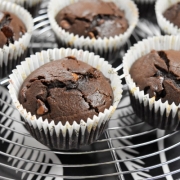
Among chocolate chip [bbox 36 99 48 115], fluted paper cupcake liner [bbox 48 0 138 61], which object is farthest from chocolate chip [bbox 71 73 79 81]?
fluted paper cupcake liner [bbox 48 0 138 61]

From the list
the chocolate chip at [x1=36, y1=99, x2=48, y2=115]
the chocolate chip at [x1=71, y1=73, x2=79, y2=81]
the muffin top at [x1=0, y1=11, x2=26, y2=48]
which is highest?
the muffin top at [x1=0, y1=11, x2=26, y2=48]

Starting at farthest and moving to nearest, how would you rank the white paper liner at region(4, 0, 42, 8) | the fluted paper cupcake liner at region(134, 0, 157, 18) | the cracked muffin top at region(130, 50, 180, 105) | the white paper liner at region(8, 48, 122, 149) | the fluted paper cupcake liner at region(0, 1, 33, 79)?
the fluted paper cupcake liner at region(134, 0, 157, 18), the white paper liner at region(4, 0, 42, 8), the fluted paper cupcake liner at region(0, 1, 33, 79), the cracked muffin top at region(130, 50, 180, 105), the white paper liner at region(8, 48, 122, 149)

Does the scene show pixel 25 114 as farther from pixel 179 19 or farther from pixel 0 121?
pixel 179 19

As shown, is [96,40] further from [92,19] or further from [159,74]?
[159,74]

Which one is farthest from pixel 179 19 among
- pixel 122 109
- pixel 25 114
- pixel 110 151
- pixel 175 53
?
pixel 25 114

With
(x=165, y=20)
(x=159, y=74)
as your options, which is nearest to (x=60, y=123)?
(x=159, y=74)

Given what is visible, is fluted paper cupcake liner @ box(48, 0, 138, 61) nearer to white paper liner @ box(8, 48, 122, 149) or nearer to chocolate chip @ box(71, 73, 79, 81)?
white paper liner @ box(8, 48, 122, 149)

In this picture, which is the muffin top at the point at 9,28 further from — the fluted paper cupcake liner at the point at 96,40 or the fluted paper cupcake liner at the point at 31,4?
the fluted paper cupcake liner at the point at 31,4
